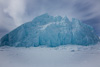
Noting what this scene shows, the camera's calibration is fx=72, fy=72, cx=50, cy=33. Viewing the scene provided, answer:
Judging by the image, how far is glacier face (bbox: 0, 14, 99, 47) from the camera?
11984mm

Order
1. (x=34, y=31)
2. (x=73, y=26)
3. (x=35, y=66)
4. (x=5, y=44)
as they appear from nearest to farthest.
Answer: (x=35, y=66) < (x=5, y=44) < (x=34, y=31) < (x=73, y=26)

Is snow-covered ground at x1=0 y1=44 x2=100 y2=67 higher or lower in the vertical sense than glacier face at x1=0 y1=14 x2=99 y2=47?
lower

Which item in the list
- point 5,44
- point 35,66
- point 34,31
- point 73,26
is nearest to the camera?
point 35,66

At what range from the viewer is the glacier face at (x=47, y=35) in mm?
11984

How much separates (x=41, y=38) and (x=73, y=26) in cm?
668

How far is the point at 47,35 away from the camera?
1238 centimetres

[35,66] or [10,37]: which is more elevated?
[10,37]

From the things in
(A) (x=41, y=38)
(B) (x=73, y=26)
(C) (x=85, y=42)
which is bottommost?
(C) (x=85, y=42)

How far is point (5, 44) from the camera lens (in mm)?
11688

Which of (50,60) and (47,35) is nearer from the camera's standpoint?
(50,60)

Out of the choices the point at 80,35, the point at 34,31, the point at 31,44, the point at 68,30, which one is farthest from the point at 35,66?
the point at 80,35

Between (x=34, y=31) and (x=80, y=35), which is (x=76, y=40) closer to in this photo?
(x=80, y=35)

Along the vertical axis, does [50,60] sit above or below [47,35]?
below

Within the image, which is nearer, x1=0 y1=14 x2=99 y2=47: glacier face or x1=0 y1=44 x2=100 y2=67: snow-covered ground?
x1=0 y1=44 x2=100 y2=67: snow-covered ground
